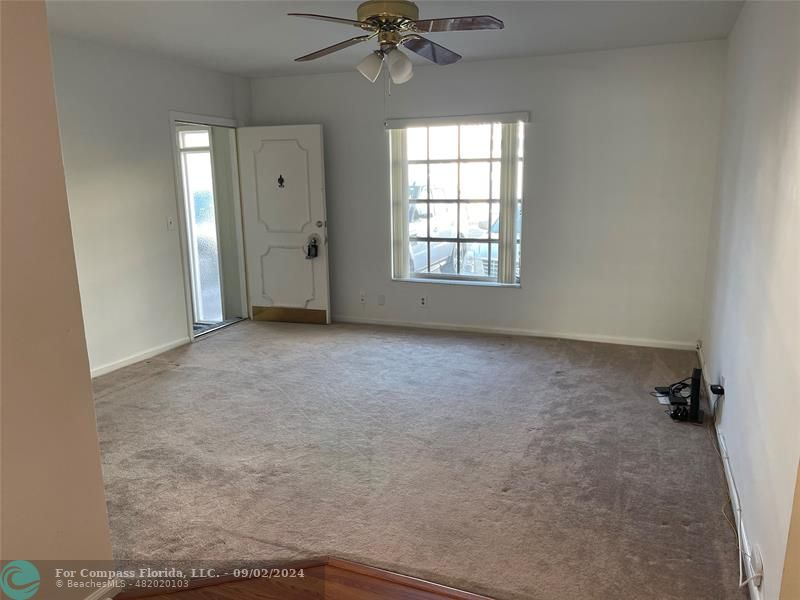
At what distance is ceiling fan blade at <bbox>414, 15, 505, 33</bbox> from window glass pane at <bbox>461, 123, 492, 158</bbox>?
2317 millimetres

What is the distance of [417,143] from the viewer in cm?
539

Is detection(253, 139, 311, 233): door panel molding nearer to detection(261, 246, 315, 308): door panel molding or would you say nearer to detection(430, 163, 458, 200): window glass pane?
detection(261, 246, 315, 308): door panel molding

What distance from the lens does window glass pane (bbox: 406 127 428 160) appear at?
5348 millimetres

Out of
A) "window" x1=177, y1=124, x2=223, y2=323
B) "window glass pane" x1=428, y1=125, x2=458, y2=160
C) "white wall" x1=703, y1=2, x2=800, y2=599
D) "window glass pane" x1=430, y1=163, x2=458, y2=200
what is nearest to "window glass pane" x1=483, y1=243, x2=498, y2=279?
"window glass pane" x1=430, y1=163, x2=458, y2=200

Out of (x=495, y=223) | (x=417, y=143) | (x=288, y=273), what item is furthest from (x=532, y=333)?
(x=288, y=273)

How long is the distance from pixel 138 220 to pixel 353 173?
6.58 feet

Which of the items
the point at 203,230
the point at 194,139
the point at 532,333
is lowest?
the point at 532,333

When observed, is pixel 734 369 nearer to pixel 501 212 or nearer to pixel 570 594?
pixel 570 594

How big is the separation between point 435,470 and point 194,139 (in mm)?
5278

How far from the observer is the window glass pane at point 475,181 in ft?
17.1

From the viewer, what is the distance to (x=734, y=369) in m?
2.84

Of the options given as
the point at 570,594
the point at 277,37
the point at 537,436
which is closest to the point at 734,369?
the point at 537,436

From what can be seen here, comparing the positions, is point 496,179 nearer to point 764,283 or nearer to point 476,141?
point 476,141

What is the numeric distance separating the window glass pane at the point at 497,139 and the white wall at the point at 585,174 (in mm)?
190
